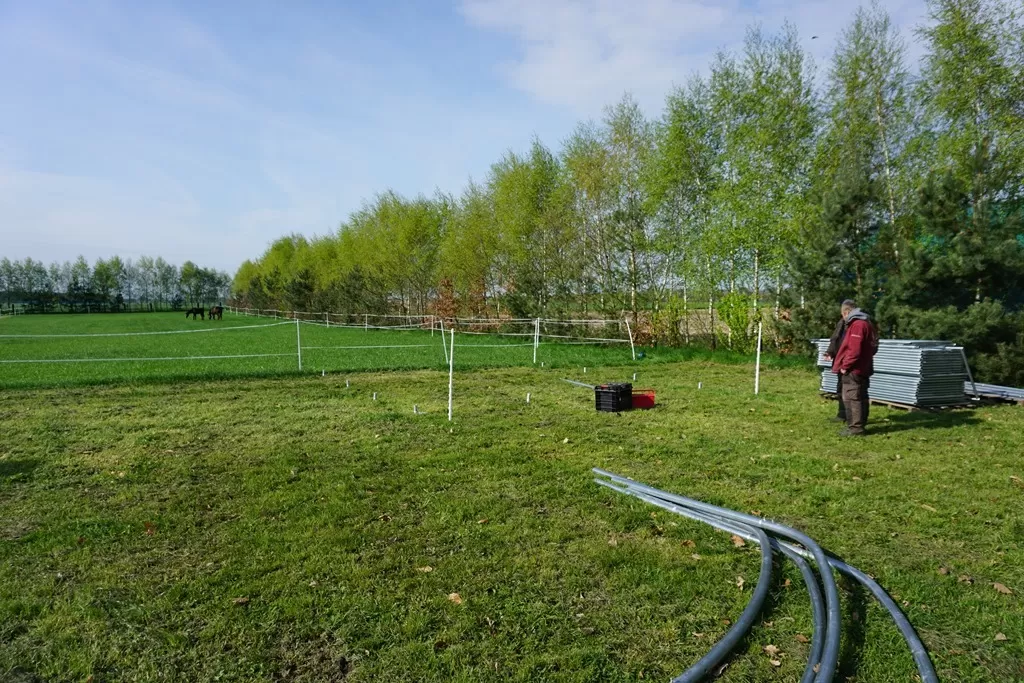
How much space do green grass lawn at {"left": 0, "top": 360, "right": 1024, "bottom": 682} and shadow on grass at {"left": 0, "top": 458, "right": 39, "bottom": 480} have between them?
0.05 metres

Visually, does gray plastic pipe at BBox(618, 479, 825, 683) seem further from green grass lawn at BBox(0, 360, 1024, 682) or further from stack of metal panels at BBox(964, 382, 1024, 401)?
stack of metal panels at BBox(964, 382, 1024, 401)

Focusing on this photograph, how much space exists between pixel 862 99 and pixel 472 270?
1830 cm

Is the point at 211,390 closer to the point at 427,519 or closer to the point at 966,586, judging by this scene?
the point at 427,519

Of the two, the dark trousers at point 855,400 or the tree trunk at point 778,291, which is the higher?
the tree trunk at point 778,291

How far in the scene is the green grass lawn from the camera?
9.71ft

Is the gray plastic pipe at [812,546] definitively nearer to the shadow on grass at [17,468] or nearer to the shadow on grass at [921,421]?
the shadow on grass at [921,421]

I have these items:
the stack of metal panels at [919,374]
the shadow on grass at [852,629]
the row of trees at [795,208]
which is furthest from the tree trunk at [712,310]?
the shadow on grass at [852,629]

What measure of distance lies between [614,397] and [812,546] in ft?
17.9

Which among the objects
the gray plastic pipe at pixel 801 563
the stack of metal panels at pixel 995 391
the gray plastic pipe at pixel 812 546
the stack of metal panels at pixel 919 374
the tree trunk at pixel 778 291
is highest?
the tree trunk at pixel 778 291

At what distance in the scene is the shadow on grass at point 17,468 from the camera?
5.96 meters

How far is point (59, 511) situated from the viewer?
4.93m

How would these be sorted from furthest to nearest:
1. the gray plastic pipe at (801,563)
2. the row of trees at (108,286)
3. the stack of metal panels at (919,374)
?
the row of trees at (108,286), the stack of metal panels at (919,374), the gray plastic pipe at (801,563)

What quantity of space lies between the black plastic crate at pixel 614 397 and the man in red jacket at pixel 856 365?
287 cm

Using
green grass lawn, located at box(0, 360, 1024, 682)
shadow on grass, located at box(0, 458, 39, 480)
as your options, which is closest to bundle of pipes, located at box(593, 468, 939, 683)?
green grass lawn, located at box(0, 360, 1024, 682)
